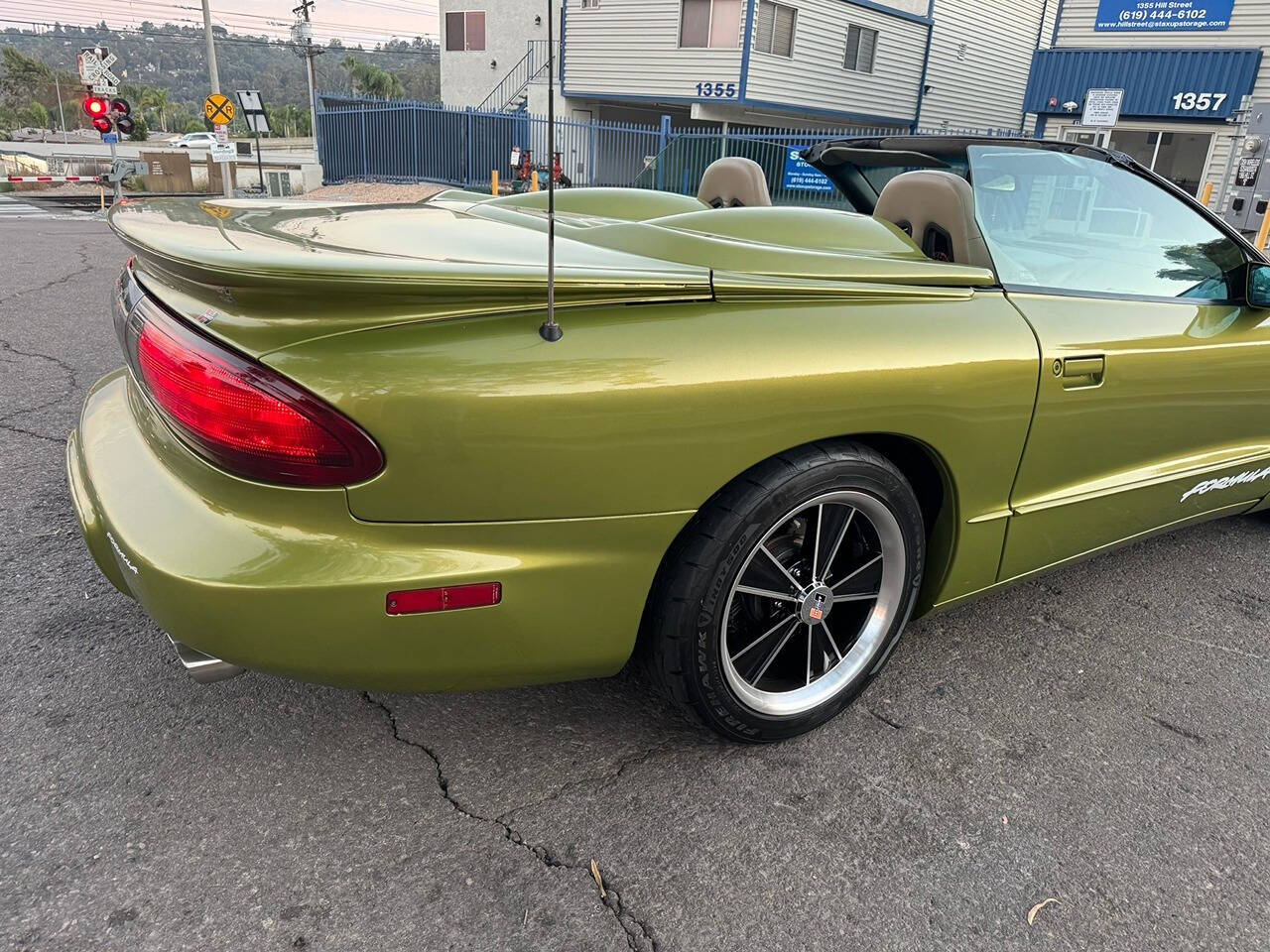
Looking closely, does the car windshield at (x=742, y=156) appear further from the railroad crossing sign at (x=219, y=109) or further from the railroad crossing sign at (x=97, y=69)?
the railroad crossing sign at (x=97, y=69)

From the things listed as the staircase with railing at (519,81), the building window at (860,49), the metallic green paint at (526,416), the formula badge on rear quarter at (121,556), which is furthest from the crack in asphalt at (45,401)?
the staircase with railing at (519,81)

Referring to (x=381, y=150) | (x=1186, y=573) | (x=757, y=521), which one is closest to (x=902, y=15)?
(x=381, y=150)

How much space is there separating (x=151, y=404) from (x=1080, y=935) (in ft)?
7.14

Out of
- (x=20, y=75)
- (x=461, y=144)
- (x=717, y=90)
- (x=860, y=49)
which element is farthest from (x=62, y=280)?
(x=20, y=75)

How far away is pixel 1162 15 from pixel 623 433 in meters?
22.3

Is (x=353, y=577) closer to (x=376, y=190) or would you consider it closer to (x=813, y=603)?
(x=813, y=603)

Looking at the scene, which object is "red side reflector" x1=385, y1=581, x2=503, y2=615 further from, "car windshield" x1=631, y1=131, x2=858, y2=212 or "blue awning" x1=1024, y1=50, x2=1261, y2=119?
"blue awning" x1=1024, y1=50, x2=1261, y2=119

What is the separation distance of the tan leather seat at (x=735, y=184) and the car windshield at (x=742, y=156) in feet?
47.5

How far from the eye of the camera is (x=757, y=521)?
1.87 meters

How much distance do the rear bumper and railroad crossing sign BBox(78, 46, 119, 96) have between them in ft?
68.3

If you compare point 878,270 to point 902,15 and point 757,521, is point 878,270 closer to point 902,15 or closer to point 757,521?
point 757,521

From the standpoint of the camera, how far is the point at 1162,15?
730 inches

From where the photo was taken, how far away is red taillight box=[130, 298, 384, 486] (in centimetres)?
155

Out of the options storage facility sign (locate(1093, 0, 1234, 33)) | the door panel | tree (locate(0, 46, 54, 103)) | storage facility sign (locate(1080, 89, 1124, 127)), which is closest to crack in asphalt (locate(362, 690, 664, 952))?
the door panel
